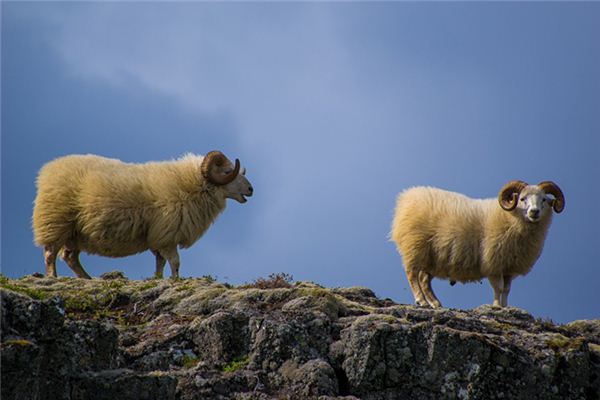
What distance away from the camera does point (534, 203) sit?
20.4m

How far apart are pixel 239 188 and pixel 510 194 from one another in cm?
647

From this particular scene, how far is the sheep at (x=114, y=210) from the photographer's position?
1911 centimetres

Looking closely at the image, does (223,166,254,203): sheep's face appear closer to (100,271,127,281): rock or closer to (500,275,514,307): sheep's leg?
(100,271,127,281): rock

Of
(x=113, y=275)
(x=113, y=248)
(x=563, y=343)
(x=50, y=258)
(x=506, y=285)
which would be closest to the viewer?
(x=563, y=343)

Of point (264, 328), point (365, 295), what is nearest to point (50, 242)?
point (365, 295)

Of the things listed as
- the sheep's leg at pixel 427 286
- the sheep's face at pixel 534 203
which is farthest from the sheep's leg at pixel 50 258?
the sheep's face at pixel 534 203

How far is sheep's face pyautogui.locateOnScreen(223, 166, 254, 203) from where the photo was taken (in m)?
21.2

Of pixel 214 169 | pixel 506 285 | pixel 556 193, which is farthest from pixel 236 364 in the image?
pixel 556 193

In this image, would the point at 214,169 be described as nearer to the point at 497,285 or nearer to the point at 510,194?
the point at 510,194

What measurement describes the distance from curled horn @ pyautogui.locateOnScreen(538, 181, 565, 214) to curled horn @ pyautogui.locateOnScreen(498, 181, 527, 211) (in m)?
0.54

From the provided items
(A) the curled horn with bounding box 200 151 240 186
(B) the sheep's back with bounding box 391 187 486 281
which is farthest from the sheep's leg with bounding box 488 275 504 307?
(A) the curled horn with bounding box 200 151 240 186

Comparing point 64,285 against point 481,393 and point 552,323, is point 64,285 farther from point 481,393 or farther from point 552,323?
point 552,323

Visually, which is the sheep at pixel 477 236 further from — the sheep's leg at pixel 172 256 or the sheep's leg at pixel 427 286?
the sheep's leg at pixel 172 256

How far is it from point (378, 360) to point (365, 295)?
392 cm
